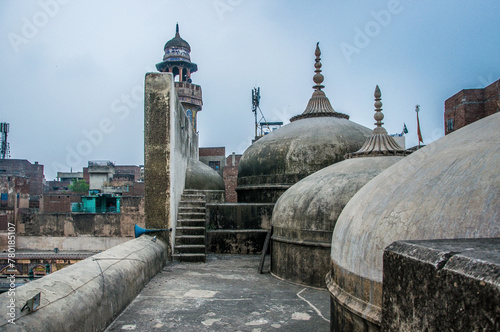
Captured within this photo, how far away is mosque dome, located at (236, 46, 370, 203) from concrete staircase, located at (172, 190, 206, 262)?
313cm

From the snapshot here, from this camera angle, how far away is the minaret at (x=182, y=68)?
31484 millimetres

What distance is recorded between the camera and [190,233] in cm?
917

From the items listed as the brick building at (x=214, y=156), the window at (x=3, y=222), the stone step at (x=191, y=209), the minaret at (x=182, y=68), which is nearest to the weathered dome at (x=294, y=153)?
the stone step at (x=191, y=209)

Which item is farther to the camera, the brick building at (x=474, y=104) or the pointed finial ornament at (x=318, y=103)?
the pointed finial ornament at (x=318, y=103)

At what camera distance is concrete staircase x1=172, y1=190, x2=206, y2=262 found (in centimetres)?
860

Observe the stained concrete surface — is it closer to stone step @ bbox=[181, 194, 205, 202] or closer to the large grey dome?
the large grey dome

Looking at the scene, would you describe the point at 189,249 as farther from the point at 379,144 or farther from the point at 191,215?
the point at 379,144

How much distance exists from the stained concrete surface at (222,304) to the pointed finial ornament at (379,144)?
3.40 m

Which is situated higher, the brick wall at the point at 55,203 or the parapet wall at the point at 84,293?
the brick wall at the point at 55,203

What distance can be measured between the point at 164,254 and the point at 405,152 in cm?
555

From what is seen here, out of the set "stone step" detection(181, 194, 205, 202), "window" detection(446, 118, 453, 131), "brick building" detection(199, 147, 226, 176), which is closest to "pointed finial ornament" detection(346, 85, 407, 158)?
"stone step" detection(181, 194, 205, 202)

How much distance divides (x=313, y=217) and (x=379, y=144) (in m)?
2.85

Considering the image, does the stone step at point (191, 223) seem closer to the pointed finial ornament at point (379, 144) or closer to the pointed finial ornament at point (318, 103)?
the pointed finial ornament at point (379, 144)

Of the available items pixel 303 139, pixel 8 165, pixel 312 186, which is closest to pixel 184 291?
pixel 312 186
